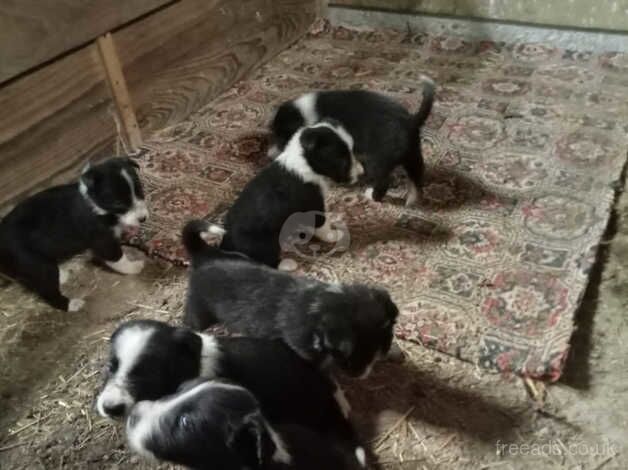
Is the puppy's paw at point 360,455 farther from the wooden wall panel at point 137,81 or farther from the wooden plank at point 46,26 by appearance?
the wooden plank at point 46,26

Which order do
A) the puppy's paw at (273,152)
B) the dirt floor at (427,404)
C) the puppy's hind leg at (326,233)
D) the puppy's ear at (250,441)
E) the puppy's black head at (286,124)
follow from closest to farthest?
the puppy's ear at (250,441), the dirt floor at (427,404), the puppy's hind leg at (326,233), the puppy's black head at (286,124), the puppy's paw at (273,152)

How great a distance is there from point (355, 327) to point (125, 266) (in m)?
1.17

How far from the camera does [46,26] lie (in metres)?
2.56

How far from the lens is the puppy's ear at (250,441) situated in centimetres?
129

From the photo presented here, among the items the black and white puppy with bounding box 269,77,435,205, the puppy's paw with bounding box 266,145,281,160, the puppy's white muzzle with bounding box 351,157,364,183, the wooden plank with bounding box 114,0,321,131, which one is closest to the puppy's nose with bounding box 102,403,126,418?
the puppy's white muzzle with bounding box 351,157,364,183

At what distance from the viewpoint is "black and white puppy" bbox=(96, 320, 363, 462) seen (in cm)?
152

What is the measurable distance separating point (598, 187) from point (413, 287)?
3.14 feet

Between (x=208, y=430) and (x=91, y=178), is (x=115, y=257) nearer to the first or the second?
(x=91, y=178)

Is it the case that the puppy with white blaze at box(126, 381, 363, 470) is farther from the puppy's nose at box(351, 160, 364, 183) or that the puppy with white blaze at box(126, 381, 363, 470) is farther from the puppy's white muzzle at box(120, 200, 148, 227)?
the puppy's nose at box(351, 160, 364, 183)

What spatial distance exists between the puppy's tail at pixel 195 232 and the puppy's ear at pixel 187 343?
0.37 metres

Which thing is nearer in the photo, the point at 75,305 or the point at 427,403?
the point at 427,403

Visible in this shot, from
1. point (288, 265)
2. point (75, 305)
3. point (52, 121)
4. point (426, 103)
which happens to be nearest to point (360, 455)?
point (288, 265)

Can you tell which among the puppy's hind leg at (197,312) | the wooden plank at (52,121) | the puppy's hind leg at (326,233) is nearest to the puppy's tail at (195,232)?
the puppy's hind leg at (197,312)

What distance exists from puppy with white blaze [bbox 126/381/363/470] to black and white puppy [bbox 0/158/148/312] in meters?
0.91
